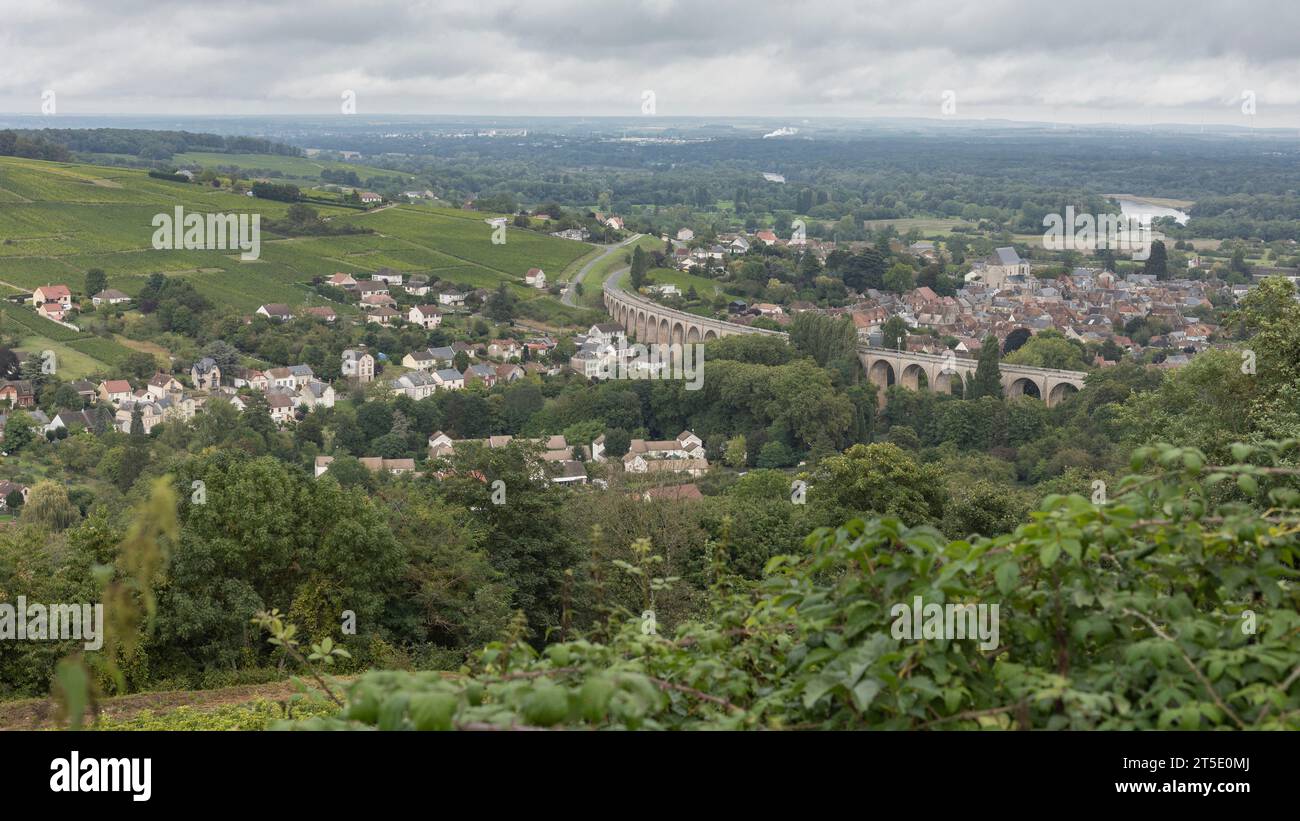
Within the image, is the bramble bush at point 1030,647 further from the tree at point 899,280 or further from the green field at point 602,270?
the tree at point 899,280

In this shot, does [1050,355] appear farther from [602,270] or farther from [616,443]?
[602,270]

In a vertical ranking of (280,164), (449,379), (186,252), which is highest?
(280,164)

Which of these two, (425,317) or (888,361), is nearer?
(888,361)

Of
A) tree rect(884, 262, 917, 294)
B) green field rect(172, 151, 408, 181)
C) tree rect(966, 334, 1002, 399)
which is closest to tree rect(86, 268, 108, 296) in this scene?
tree rect(966, 334, 1002, 399)

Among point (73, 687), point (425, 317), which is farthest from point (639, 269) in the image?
point (73, 687)

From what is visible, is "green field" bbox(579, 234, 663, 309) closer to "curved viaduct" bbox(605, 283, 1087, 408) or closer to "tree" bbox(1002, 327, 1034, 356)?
"curved viaduct" bbox(605, 283, 1087, 408)

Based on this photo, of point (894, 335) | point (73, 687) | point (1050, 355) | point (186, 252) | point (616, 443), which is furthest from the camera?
point (186, 252)
